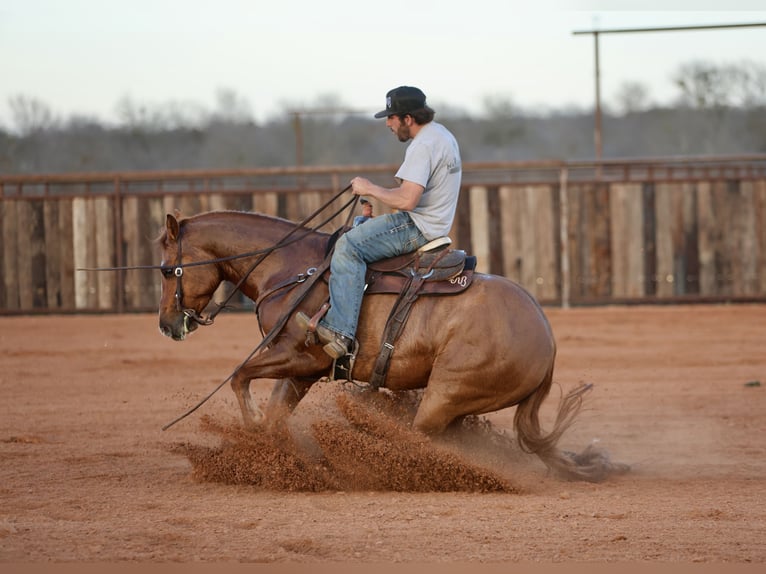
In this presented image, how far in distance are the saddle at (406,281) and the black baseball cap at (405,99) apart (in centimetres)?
91

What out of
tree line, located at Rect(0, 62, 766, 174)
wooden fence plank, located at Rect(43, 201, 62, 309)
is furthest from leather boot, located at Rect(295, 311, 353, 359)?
tree line, located at Rect(0, 62, 766, 174)

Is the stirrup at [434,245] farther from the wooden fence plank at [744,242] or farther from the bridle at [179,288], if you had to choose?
the wooden fence plank at [744,242]

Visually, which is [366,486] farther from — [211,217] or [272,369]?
[211,217]

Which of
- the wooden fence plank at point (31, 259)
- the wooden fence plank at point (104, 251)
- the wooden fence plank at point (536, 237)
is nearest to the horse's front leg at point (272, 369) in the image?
the wooden fence plank at point (536, 237)

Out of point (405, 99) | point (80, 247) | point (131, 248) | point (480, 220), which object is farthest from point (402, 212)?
point (80, 247)

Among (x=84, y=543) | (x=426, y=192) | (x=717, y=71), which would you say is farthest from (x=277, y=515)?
(x=717, y=71)

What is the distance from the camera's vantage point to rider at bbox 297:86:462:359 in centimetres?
706

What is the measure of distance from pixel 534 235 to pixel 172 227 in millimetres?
11955

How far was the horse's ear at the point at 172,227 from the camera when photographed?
7.57m

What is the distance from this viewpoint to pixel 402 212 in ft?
24.1

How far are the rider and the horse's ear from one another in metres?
1.18

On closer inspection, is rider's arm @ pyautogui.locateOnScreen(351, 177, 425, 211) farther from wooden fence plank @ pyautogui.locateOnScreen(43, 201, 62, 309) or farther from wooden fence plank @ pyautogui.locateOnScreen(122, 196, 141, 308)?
wooden fence plank @ pyautogui.locateOnScreen(43, 201, 62, 309)

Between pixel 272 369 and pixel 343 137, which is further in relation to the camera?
pixel 343 137

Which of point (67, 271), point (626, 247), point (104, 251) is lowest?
point (67, 271)
